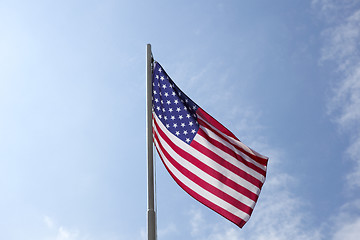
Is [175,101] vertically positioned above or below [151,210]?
above

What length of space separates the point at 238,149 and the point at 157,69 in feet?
11.0

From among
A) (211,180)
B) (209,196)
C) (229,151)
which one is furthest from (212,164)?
(209,196)

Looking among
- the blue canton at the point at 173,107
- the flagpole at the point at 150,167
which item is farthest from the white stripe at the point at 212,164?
the flagpole at the point at 150,167

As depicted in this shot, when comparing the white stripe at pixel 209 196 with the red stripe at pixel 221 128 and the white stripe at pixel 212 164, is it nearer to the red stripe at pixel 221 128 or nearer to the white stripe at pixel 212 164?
the white stripe at pixel 212 164

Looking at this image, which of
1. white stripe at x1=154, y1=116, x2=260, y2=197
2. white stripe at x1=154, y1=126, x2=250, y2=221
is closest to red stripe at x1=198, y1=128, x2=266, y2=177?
white stripe at x1=154, y1=116, x2=260, y2=197

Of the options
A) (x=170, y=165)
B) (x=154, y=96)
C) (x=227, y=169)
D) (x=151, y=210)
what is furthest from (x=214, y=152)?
(x=151, y=210)

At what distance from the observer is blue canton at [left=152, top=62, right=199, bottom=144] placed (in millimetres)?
12620

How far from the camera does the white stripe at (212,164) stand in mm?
12430

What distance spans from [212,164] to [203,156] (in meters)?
0.36

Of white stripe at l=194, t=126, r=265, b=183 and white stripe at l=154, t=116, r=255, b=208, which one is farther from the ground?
white stripe at l=194, t=126, r=265, b=183

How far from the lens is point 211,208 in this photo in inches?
460

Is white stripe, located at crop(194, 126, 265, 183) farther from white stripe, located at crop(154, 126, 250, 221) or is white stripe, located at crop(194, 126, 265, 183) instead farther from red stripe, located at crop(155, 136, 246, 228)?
red stripe, located at crop(155, 136, 246, 228)

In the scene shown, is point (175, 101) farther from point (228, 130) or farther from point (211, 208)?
point (211, 208)

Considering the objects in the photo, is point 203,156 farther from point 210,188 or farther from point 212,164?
point 210,188
